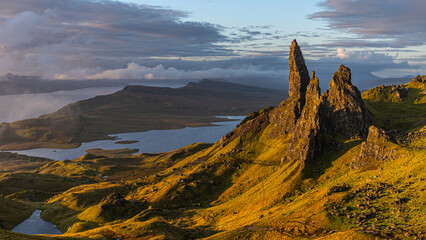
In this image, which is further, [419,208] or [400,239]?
[419,208]

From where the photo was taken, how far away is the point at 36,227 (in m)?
190

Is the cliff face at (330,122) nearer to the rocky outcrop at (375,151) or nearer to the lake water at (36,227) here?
the rocky outcrop at (375,151)

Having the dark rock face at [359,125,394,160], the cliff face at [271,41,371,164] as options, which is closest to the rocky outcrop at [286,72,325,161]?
the cliff face at [271,41,371,164]

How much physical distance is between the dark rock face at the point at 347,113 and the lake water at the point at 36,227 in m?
169

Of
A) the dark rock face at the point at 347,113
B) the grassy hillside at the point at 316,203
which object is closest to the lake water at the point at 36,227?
the grassy hillside at the point at 316,203

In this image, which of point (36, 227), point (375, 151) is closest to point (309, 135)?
point (375, 151)

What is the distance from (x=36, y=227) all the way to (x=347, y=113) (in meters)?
193

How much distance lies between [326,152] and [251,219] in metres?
57.9

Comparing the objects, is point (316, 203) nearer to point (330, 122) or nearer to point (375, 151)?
point (375, 151)

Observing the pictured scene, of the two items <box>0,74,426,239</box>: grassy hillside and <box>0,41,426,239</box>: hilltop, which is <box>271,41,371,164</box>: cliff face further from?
<box>0,74,426,239</box>: grassy hillside

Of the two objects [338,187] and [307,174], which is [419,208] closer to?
[338,187]

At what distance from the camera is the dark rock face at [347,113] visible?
573 feet

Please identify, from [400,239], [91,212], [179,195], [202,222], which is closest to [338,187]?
[400,239]

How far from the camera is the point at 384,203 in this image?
97.2 meters
